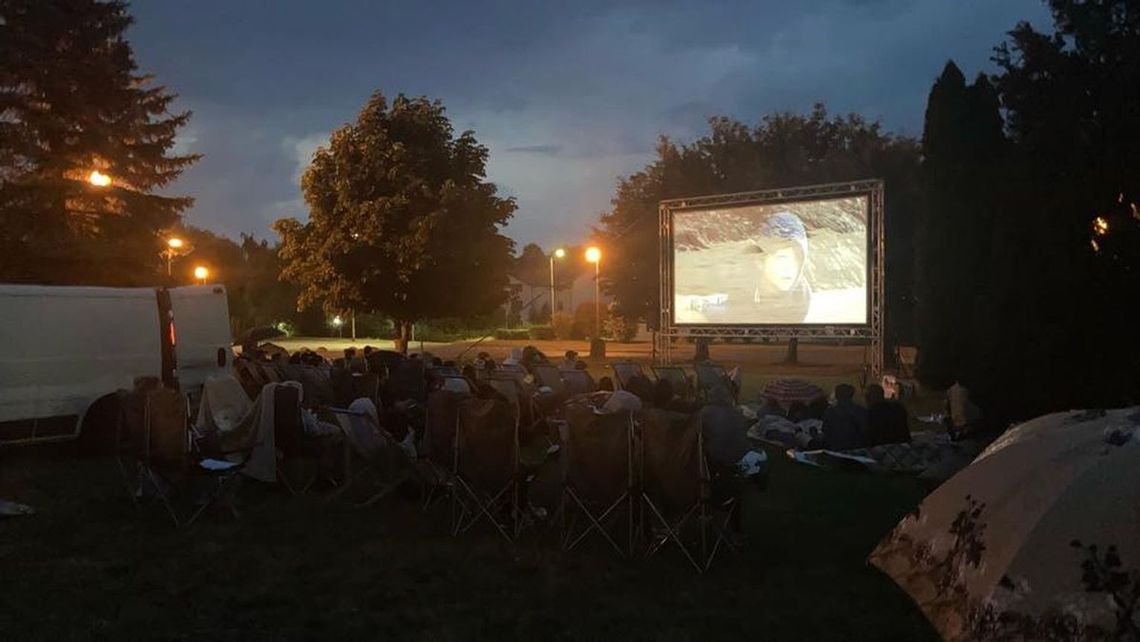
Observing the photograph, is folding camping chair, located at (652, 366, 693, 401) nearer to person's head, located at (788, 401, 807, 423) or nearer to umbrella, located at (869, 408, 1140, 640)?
person's head, located at (788, 401, 807, 423)

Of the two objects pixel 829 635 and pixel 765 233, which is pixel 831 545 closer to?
pixel 829 635

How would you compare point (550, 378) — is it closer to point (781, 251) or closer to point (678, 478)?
point (678, 478)

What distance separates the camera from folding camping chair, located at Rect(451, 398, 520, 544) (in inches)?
269

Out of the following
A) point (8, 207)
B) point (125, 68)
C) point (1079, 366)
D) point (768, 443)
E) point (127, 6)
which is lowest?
point (768, 443)

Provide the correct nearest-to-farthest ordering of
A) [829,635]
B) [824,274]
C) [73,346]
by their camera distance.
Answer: [829,635]
[73,346]
[824,274]

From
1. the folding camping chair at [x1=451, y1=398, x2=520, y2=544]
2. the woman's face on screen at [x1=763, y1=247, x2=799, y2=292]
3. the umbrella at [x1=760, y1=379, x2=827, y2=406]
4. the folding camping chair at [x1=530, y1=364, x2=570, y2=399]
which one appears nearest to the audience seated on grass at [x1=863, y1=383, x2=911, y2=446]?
the umbrella at [x1=760, y1=379, x2=827, y2=406]

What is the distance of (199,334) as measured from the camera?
1234cm

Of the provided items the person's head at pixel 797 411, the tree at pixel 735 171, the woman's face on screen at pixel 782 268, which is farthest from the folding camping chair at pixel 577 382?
the tree at pixel 735 171

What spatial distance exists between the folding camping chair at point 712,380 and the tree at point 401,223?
8.16 m

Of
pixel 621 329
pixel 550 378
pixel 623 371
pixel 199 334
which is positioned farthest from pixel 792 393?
pixel 621 329

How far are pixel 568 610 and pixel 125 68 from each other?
2449 cm

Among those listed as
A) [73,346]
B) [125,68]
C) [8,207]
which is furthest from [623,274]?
[73,346]

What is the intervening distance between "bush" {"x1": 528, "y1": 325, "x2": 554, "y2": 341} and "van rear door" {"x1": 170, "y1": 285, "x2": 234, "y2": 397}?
113 feet

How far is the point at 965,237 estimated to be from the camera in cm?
2000
